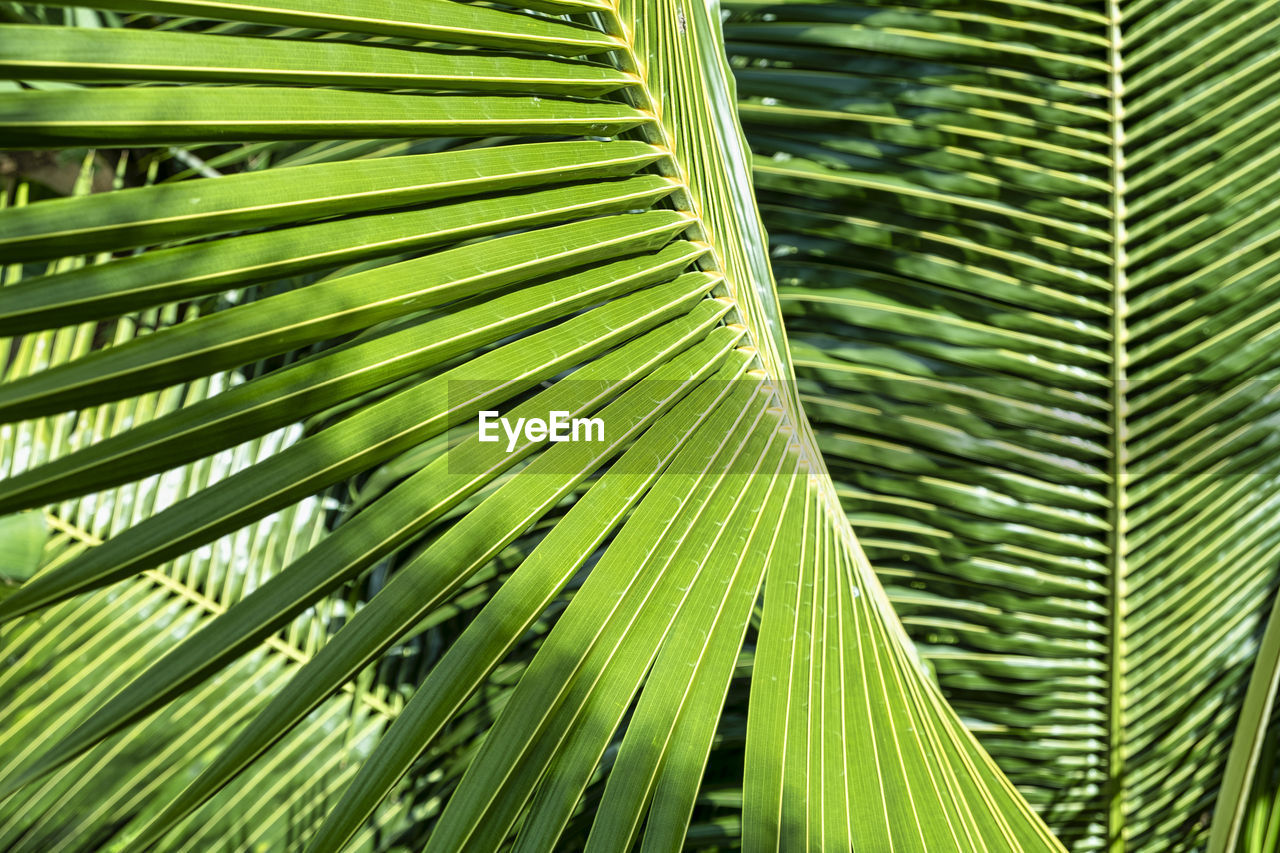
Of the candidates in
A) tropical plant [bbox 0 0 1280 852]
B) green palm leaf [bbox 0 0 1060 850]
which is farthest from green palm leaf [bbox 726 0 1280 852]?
green palm leaf [bbox 0 0 1060 850]

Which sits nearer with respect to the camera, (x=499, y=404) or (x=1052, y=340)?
(x=499, y=404)

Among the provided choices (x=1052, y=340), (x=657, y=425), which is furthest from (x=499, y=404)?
(x=1052, y=340)

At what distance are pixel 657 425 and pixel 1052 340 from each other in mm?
617

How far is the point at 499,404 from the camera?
42cm

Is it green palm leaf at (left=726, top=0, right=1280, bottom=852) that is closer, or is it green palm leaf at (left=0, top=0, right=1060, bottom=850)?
green palm leaf at (left=0, top=0, right=1060, bottom=850)

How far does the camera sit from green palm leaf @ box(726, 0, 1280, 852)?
0.79m

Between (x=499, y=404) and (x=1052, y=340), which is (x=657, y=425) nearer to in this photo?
(x=499, y=404)

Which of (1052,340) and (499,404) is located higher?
(1052,340)

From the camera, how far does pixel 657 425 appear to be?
44 cm

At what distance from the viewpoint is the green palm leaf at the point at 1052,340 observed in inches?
31.2

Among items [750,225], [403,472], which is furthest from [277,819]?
[750,225]

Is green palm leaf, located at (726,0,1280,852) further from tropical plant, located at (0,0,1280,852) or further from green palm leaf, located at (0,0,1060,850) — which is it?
green palm leaf, located at (0,0,1060,850)

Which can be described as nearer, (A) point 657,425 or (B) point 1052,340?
(A) point 657,425

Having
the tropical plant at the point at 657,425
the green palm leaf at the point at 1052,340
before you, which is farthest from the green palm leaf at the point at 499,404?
the green palm leaf at the point at 1052,340
